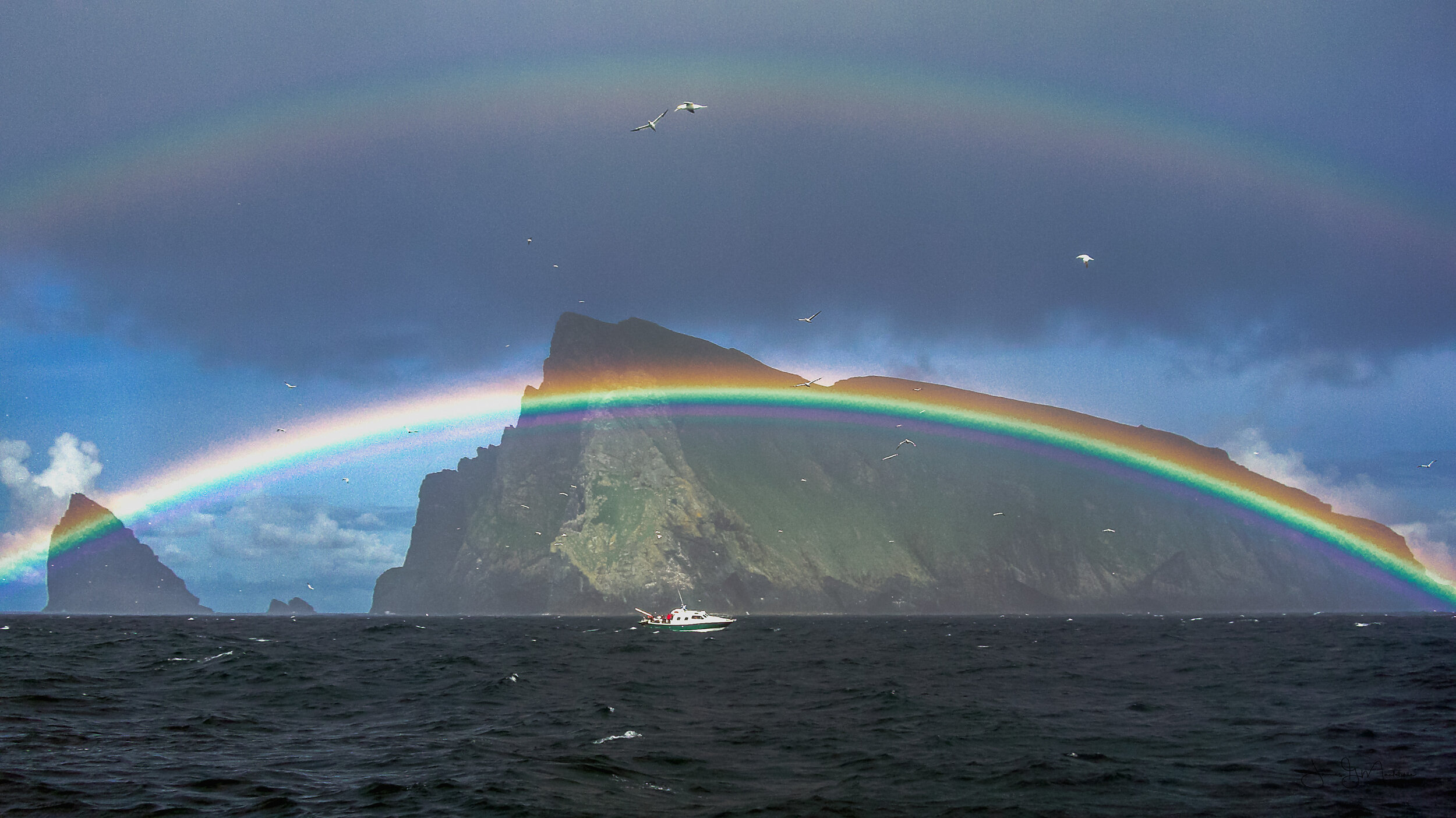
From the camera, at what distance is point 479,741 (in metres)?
26.8

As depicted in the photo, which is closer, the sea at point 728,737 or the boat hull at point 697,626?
the sea at point 728,737

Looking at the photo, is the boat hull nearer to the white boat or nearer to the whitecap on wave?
the white boat

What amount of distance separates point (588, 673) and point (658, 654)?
58.1ft

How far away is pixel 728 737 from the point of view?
93.7ft

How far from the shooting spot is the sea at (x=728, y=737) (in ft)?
63.3

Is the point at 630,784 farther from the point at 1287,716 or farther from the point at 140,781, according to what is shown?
the point at 1287,716

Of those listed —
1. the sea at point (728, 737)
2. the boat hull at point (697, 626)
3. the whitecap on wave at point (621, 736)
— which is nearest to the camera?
the sea at point (728, 737)

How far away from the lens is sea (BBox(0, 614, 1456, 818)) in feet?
63.3

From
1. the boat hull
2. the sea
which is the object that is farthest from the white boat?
the sea

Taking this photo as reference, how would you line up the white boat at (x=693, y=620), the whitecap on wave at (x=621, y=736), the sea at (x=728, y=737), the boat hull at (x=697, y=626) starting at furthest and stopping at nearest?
the boat hull at (x=697, y=626) → the white boat at (x=693, y=620) → the whitecap on wave at (x=621, y=736) → the sea at (x=728, y=737)

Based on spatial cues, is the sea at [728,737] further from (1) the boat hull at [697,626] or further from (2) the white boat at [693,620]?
(1) the boat hull at [697,626]

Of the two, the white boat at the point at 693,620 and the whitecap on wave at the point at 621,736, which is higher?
the white boat at the point at 693,620

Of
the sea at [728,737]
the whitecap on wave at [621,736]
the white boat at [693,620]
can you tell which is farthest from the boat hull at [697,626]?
the whitecap on wave at [621,736]

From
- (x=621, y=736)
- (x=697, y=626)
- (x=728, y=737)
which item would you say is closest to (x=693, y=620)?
(x=697, y=626)
